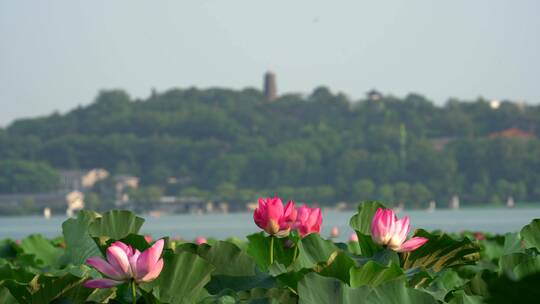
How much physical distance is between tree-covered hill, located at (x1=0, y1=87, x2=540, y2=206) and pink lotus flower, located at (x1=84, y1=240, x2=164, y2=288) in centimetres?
10759

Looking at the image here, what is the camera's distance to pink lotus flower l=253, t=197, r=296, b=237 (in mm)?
2871

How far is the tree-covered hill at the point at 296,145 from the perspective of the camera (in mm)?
115562

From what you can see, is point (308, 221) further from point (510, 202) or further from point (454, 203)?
point (510, 202)

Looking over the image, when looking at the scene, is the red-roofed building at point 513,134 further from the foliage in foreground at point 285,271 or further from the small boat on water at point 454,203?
the foliage in foreground at point 285,271

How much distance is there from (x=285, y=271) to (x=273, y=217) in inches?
9.8

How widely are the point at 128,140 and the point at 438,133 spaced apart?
31.0 meters

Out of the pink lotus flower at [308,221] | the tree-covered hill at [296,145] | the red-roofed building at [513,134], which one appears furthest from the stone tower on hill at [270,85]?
the pink lotus flower at [308,221]

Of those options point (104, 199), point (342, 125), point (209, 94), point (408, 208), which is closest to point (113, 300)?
point (408, 208)

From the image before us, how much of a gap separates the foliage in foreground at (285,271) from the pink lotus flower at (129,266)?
0.06m

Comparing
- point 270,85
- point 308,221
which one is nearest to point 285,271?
point 308,221

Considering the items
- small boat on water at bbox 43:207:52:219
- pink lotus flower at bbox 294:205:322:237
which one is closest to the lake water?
small boat on water at bbox 43:207:52:219

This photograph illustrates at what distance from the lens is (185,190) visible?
121562 mm

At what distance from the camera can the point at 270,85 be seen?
161m

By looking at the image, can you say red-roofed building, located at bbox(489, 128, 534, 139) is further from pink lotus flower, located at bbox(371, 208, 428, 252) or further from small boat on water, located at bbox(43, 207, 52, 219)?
pink lotus flower, located at bbox(371, 208, 428, 252)
